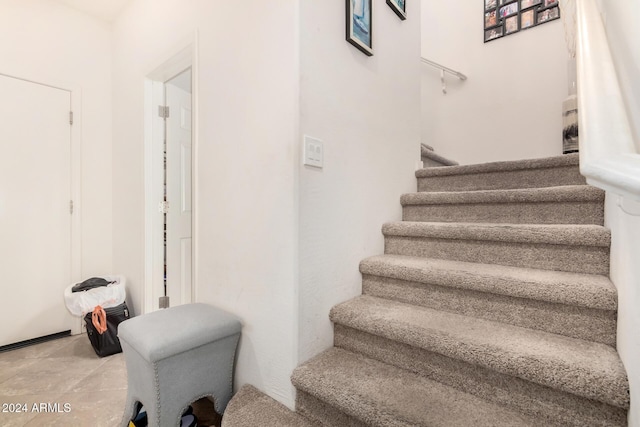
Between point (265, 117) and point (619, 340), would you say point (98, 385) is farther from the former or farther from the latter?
point (619, 340)

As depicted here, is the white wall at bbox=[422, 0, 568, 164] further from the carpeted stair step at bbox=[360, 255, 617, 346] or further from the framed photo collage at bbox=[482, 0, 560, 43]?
the carpeted stair step at bbox=[360, 255, 617, 346]

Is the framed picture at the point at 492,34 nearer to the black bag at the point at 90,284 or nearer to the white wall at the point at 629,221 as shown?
the white wall at the point at 629,221

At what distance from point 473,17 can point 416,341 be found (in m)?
3.46

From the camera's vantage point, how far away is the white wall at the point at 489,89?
2721 millimetres

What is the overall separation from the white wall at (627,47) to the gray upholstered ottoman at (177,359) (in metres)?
1.44

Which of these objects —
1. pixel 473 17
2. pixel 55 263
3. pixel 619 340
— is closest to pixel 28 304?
pixel 55 263

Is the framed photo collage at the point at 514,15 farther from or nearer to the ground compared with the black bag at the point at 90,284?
farther from the ground

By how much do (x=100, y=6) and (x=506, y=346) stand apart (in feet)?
12.1

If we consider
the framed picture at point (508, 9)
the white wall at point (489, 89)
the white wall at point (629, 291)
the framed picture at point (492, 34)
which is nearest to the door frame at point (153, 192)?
the white wall at point (629, 291)

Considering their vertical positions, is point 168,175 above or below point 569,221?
above

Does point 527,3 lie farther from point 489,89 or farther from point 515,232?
point 515,232

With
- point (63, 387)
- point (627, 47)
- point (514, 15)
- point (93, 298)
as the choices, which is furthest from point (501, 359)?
point (514, 15)

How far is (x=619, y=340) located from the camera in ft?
3.02

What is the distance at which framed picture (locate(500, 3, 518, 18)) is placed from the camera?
9.44 ft
